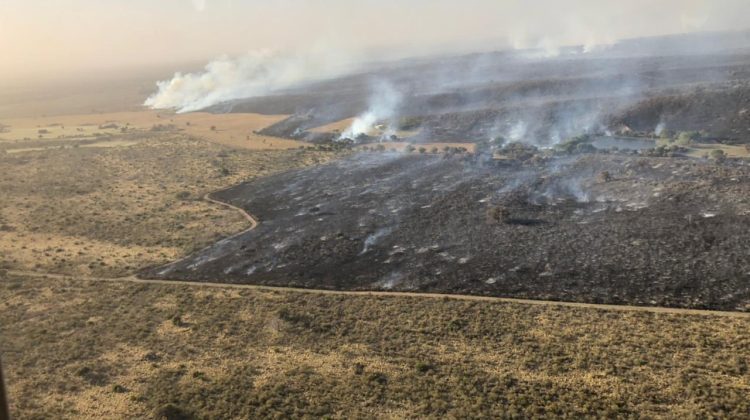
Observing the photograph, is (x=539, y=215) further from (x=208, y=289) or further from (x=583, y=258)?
(x=208, y=289)

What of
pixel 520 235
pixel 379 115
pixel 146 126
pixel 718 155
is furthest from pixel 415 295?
pixel 146 126

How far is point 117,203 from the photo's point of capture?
68812 millimetres

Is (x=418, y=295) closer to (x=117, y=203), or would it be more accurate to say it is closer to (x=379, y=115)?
(x=117, y=203)

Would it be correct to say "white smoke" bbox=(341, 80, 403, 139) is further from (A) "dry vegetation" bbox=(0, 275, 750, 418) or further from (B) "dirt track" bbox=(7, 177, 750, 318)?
(A) "dry vegetation" bbox=(0, 275, 750, 418)

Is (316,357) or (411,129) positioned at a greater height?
(411,129)

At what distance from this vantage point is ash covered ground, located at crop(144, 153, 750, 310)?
3709cm

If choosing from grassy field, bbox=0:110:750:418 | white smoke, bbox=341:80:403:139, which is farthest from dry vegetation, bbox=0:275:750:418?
white smoke, bbox=341:80:403:139

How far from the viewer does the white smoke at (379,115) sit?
4383 inches

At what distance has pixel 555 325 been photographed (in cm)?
3155

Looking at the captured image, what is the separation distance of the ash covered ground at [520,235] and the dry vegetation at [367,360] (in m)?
3.86

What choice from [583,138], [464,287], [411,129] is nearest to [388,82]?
[411,129]

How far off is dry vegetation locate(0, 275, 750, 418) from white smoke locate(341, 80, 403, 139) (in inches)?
2910

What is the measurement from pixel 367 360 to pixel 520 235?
22426 millimetres

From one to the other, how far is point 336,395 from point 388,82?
176m
